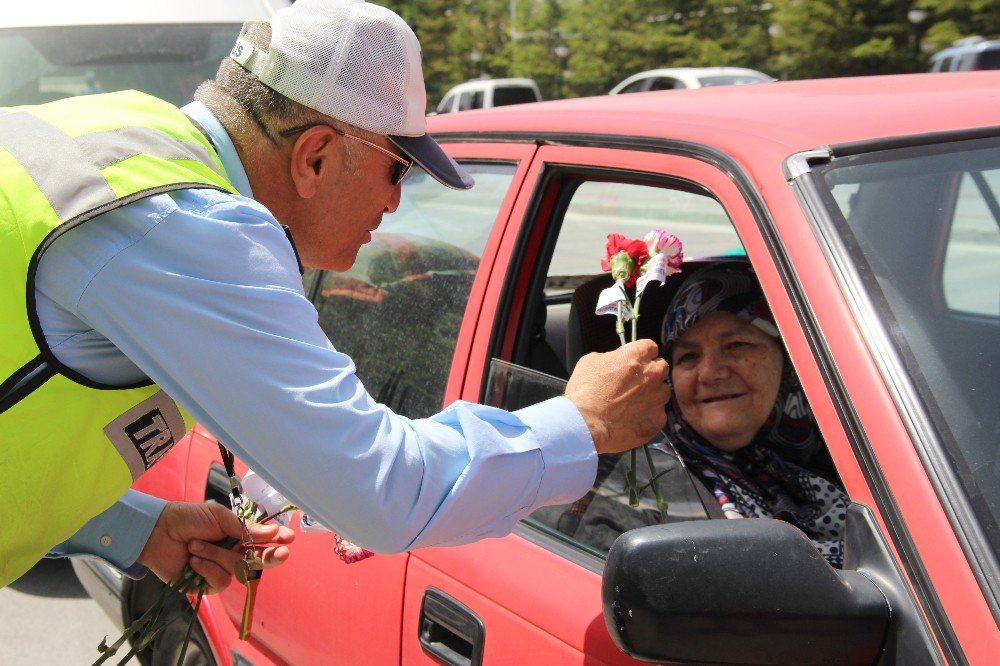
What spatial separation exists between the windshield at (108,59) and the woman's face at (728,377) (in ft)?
13.4

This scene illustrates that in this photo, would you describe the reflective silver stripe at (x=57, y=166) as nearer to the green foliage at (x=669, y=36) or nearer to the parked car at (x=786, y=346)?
A: the parked car at (x=786, y=346)

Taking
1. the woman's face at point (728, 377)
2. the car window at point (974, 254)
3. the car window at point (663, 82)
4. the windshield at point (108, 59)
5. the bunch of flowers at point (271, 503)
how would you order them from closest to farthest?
1. the bunch of flowers at point (271, 503)
2. the car window at point (974, 254)
3. the woman's face at point (728, 377)
4. the windshield at point (108, 59)
5. the car window at point (663, 82)

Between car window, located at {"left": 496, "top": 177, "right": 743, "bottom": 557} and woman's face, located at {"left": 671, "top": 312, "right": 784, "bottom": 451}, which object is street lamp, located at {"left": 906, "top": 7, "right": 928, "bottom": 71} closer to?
car window, located at {"left": 496, "top": 177, "right": 743, "bottom": 557}

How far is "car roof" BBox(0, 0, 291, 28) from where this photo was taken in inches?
212

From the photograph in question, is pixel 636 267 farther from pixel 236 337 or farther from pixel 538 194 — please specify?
pixel 236 337

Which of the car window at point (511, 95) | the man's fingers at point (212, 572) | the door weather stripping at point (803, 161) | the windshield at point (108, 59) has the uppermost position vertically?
the car window at point (511, 95)

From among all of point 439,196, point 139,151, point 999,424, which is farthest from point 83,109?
point 999,424

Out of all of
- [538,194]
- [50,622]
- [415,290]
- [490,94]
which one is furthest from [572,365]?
[490,94]

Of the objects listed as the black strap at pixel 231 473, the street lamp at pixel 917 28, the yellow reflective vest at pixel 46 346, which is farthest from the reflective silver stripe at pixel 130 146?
the street lamp at pixel 917 28

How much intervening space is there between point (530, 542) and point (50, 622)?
2.82 metres

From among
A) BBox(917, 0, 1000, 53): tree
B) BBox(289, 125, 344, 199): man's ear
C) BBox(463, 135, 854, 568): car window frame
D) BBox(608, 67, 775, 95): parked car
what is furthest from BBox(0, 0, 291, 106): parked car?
BBox(917, 0, 1000, 53): tree

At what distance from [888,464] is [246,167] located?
105 centimetres

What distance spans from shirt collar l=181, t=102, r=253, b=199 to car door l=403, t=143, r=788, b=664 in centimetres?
60

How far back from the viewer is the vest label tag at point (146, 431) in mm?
1407
